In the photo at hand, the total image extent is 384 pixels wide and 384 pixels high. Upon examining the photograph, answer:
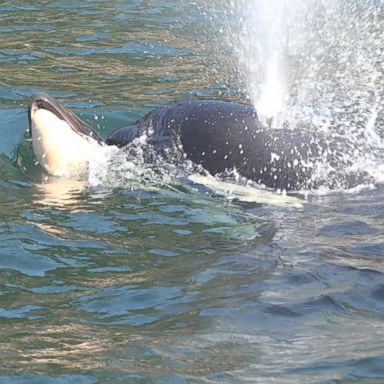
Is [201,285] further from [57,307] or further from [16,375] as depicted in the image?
[16,375]

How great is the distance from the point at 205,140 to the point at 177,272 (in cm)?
201

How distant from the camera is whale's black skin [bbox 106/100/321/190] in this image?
752 cm

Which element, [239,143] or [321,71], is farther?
[321,71]

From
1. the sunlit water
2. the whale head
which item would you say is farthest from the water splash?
the whale head

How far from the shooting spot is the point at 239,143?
7.60 meters

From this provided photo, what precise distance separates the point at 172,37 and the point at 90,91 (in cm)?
249

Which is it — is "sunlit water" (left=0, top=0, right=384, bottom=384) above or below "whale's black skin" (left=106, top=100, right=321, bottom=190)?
below

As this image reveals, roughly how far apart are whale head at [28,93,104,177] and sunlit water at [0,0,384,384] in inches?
5.5

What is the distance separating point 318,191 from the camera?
291 inches

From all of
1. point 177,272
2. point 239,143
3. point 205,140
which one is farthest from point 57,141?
point 177,272

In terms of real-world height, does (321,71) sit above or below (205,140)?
above

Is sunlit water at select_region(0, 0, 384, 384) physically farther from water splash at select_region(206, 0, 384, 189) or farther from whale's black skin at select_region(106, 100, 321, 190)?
whale's black skin at select_region(106, 100, 321, 190)

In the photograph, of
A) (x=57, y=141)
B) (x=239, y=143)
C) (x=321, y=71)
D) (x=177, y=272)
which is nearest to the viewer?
(x=177, y=272)

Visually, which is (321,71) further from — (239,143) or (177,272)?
(177,272)
